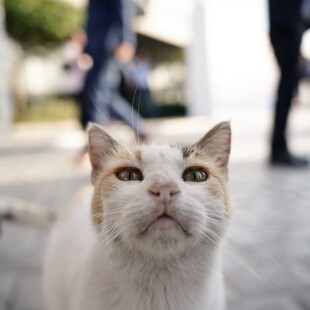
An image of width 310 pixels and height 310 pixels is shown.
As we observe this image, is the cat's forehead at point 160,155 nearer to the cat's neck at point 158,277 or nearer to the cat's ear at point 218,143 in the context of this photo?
the cat's ear at point 218,143

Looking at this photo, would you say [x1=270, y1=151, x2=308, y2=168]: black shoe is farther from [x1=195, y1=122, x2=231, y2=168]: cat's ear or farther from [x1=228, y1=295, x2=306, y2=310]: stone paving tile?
[x1=195, y1=122, x2=231, y2=168]: cat's ear

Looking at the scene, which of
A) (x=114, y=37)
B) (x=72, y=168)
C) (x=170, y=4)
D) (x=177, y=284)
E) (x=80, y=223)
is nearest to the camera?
(x=177, y=284)

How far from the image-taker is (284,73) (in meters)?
4.72

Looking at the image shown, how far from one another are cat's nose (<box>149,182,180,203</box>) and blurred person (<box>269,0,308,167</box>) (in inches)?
151

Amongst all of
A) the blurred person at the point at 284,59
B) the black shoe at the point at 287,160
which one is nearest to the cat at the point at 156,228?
the blurred person at the point at 284,59

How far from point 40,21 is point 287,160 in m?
13.5

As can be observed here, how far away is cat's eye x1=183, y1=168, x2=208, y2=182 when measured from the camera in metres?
1.30

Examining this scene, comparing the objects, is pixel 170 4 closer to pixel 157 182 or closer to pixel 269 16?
pixel 269 16

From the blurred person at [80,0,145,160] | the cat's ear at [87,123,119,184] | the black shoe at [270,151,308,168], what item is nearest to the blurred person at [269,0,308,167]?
the black shoe at [270,151,308,168]

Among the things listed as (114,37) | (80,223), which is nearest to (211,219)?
(80,223)

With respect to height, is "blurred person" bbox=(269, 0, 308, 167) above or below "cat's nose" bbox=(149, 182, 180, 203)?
above

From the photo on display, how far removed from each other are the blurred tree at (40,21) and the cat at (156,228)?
15.4m

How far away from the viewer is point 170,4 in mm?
15398

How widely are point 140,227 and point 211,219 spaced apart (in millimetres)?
227
